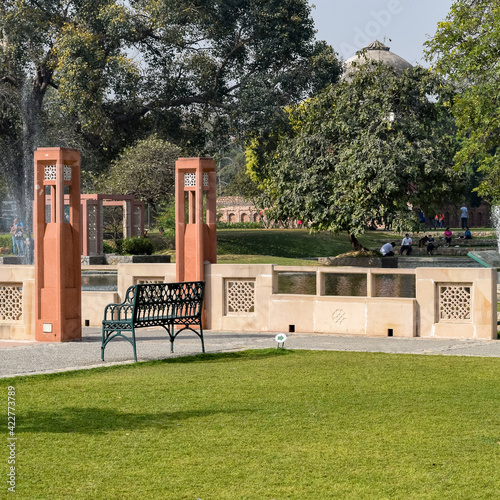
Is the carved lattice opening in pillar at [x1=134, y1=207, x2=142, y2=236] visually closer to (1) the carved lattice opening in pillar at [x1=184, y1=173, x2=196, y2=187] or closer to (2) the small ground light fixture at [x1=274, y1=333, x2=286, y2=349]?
(1) the carved lattice opening in pillar at [x1=184, y1=173, x2=196, y2=187]

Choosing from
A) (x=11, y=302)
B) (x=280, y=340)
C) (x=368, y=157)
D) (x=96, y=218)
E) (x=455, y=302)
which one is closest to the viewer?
(x=280, y=340)

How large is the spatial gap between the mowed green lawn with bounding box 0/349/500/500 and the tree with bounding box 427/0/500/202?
18913 mm

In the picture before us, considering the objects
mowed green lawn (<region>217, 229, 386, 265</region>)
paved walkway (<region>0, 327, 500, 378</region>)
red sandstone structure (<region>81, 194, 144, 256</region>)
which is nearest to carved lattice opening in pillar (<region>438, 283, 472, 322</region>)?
paved walkway (<region>0, 327, 500, 378</region>)

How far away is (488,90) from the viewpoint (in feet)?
85.0

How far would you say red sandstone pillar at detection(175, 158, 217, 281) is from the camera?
1352 cm

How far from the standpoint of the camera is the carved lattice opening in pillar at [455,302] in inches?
474

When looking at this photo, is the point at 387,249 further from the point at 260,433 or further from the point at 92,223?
the point at 260,433

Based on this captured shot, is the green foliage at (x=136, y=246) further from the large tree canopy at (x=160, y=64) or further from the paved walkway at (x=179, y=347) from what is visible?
the paved walkway at (x=179, y=347)

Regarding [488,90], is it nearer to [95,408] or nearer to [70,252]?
[70,252]

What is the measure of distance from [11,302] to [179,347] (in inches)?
124

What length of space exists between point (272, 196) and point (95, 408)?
34438 millimetres

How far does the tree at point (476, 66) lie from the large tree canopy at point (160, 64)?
51.4 feet

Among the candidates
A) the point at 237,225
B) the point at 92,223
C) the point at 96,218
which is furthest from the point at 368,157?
the point at 237,225

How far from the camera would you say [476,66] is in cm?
2612
